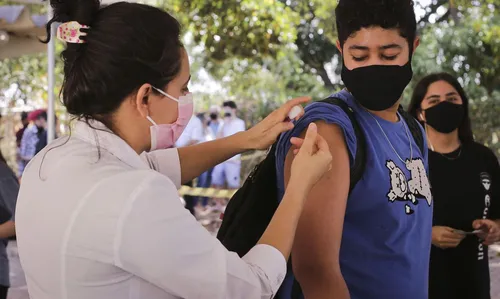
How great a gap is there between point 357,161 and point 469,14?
13566 millimetres

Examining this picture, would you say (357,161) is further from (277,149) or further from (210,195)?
(210,195)

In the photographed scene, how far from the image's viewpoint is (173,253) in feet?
4.16

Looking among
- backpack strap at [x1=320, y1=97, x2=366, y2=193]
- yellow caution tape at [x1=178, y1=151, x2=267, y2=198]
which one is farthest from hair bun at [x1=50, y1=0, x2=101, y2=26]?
yellow caution tape at [x1=178, y1=151, x2=267, y2=198]

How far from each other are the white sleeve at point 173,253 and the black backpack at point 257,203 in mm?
408

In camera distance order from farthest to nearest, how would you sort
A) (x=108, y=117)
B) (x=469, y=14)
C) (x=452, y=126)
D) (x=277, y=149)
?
(x=469, y=14), (x=452, y=126), (x=277, y=149), (x=108, y=117)

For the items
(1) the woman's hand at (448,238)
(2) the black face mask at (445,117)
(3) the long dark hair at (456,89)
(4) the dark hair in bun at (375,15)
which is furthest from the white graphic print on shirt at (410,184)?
(3) the long dark hair at (456,89)

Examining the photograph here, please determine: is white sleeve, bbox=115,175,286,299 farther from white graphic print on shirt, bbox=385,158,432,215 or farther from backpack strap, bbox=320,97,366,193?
white graphic print on shirt, bbox=385,158,432,215

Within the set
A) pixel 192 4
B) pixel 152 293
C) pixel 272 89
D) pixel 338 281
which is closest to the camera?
pixel 152 293

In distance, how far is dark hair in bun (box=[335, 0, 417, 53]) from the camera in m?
1.88

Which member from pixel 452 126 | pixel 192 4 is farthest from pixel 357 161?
pixel 192 4

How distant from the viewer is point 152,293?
1.33 m

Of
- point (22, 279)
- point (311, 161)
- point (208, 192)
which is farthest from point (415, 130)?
point (208, 192)

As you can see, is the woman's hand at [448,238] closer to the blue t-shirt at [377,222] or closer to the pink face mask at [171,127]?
the blue t-shirt at [377,222]

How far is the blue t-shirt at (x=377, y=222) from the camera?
175 centimetres
